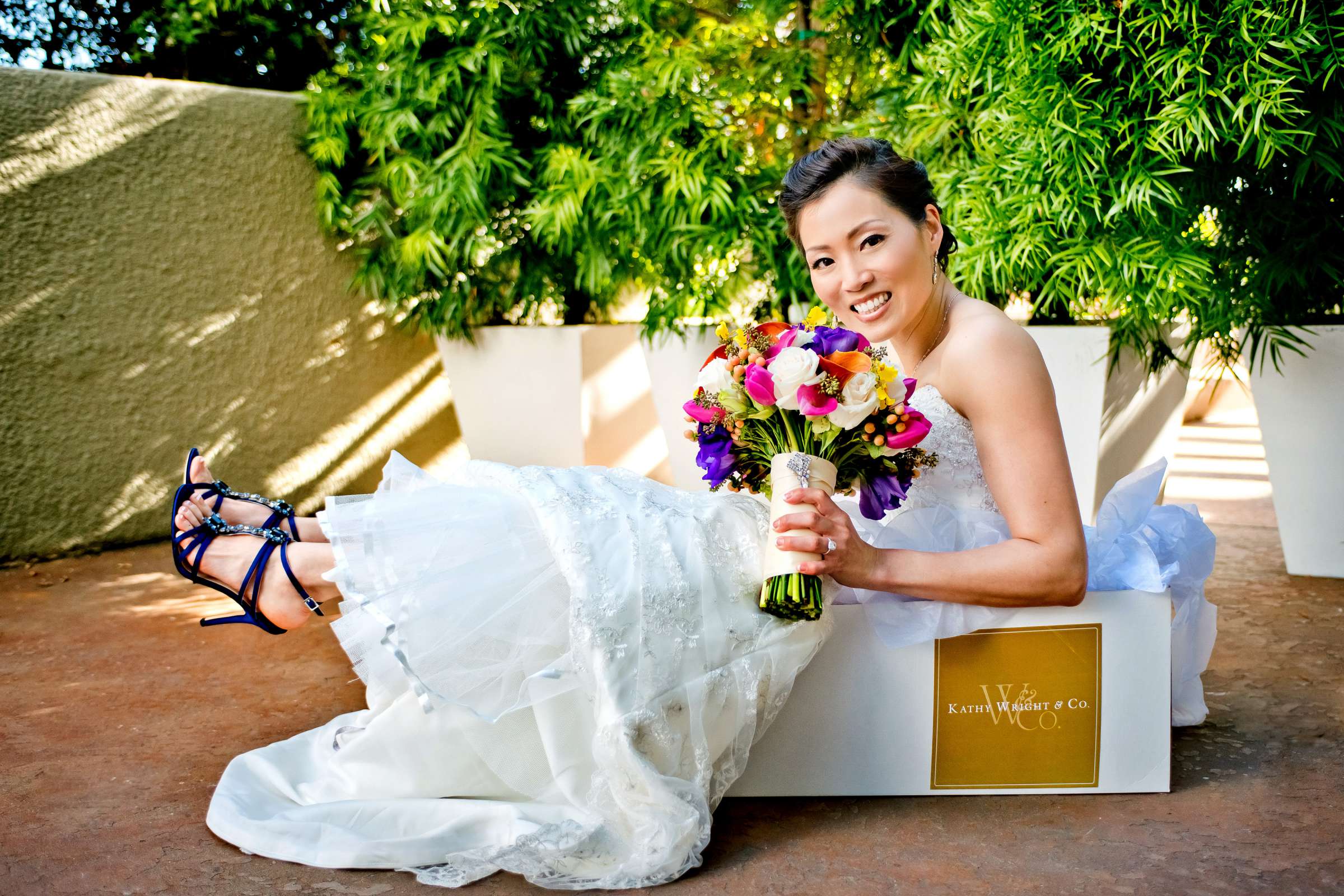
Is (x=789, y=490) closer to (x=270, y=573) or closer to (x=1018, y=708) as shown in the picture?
(x=1018, y=708)

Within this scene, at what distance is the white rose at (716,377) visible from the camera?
1.76 m

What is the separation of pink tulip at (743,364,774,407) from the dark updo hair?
1.54 ft

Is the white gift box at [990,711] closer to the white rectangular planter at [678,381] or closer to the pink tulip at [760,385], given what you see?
the pink tulip at [760,385]

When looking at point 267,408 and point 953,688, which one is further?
point 267,408

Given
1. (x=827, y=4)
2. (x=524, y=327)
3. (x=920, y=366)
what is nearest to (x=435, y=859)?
(x=920, y=366)

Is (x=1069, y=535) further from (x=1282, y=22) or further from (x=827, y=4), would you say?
(x=827, y=4)

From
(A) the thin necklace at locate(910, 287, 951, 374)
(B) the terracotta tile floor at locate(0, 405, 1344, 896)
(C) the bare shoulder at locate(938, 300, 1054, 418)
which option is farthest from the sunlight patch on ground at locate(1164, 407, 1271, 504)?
(C) the bare shoulder at locate(938, 300, 1054, 418)

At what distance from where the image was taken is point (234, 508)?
2.18 m

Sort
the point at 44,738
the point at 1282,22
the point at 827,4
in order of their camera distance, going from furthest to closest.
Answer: the point at 827,4 → the point at 1282,22 → the point at 44,738

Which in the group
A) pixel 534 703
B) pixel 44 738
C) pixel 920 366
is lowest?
pixel 44 738

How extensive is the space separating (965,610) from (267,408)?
3598mm

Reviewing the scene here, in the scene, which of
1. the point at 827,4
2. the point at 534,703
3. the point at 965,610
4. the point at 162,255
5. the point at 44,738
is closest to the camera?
the point at 534,703

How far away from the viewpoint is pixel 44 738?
2.20m

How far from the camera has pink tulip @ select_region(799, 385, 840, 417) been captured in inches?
65.1
